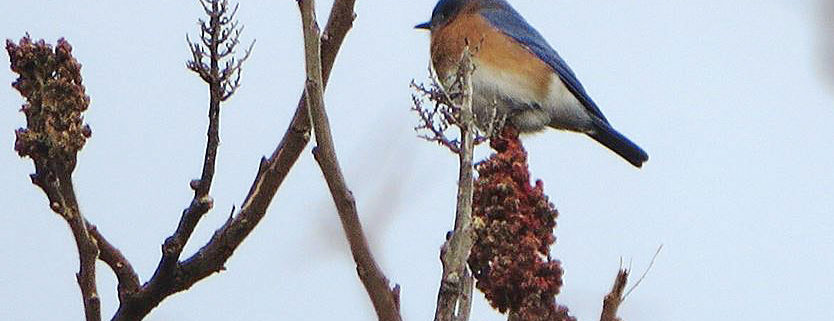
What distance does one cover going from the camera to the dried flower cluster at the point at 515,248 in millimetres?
2629

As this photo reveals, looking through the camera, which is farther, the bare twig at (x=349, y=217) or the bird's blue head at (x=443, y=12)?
the bird's blue head at (x=443, y=12)

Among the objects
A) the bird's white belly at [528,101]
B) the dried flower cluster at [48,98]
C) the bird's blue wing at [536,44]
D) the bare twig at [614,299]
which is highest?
the bird's blue wing at [536,44]

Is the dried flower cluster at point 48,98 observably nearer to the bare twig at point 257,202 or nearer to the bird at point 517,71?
the bare twig at point 257,202

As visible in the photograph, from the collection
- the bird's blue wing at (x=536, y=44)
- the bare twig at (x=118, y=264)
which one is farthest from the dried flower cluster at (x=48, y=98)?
the bird's blue wing at (x=536, y=44)

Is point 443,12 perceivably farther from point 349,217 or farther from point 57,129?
point 349,217

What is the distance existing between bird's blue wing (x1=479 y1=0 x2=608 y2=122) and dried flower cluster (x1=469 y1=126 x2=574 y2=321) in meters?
4.28

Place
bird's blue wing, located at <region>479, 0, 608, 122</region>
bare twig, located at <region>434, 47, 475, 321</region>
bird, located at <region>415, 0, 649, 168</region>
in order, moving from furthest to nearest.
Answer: bird's blue wing, located at <region>479, 0, 608, 122</region>, bird, located at <region>415, 0, 649, 168</region>, bare twig, located at <region>434, 47, 475, 321</region>

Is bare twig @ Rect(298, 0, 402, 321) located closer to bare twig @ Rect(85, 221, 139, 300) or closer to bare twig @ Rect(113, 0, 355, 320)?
bare twig @ Rect(113, 0, 355, 320)

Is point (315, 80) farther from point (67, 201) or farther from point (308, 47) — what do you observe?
point (67, 201)

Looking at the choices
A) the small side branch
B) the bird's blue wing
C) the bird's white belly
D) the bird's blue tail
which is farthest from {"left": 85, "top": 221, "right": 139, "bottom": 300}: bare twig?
the bird's blue tail

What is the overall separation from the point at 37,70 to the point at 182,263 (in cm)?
45

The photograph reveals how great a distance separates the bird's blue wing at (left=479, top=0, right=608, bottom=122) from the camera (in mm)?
7164

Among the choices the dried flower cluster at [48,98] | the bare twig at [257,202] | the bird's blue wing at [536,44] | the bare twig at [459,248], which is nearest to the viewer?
the bare twig at [459,248]

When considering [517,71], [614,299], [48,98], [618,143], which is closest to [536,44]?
[517,71]
